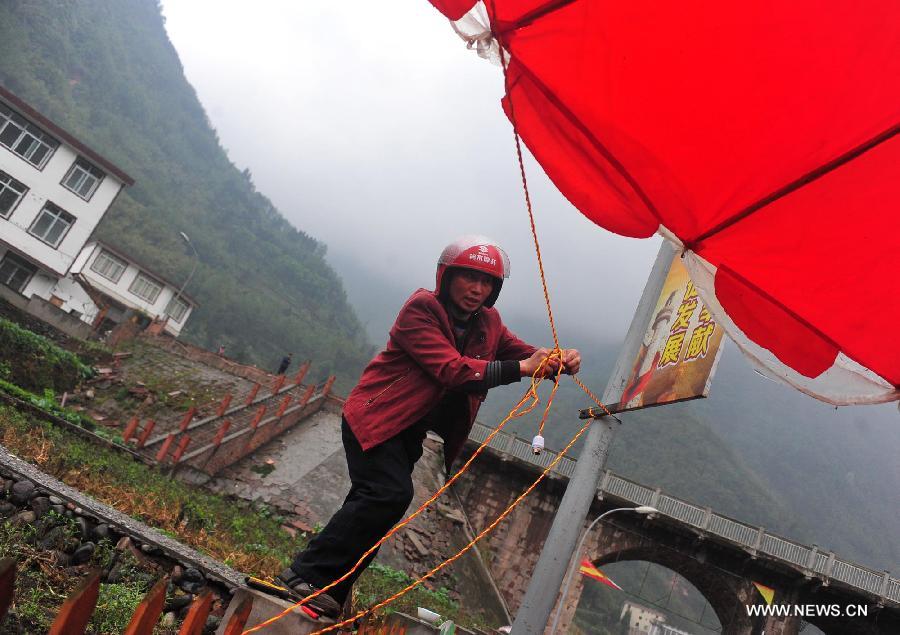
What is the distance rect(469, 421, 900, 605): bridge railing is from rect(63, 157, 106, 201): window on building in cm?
2375

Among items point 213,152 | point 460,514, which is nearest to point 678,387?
point 460,514

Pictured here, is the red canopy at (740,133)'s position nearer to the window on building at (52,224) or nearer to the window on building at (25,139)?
the window on building at (25,139)

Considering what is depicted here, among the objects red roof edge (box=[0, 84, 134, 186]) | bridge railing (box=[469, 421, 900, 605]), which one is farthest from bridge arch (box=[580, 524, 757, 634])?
red roof edge (box=[0, 84, 134, 186])

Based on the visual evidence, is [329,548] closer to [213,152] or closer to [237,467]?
[237,467]

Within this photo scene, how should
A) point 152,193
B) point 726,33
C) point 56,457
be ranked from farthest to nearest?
point 152,193, point 56,457, point 726,33

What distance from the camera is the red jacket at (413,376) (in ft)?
8.68

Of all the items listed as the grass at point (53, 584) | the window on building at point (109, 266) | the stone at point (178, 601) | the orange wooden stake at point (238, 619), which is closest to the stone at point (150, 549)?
the grass at point (53, 584)

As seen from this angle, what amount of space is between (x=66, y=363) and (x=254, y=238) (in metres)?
93.3

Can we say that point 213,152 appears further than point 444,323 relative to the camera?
Yes

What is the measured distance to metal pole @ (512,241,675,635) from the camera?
427 cm

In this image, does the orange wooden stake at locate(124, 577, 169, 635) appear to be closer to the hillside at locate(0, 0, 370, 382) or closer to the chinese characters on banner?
the chinese characters on banner

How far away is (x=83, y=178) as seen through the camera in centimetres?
2814

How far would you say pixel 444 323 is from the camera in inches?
114

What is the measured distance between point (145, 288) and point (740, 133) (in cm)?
4460
